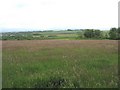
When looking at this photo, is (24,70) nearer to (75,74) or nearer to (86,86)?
(75,74)

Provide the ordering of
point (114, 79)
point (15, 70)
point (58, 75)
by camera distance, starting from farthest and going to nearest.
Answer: point (15, 70)
point (58, 75)
point (114, 79)

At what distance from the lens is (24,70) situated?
415 inches

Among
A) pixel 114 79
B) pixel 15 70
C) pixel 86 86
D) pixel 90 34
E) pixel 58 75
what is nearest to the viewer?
pixel 86 86

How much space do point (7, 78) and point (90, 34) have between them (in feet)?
277

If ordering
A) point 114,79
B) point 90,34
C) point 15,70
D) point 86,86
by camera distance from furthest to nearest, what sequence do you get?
point 90,34, point 15,70, point 114,79, point 86,86

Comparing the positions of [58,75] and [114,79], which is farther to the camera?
[58,75]

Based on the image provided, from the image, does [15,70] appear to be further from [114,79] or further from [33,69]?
[114,79]

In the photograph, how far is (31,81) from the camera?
840 centimetres

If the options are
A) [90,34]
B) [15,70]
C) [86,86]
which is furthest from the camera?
[90,34]

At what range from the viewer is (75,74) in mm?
9188

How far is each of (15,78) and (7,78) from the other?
0.29 m

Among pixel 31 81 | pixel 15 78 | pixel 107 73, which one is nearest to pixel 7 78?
pixel 15 78

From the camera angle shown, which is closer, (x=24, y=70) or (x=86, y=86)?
(x=86, y=86)

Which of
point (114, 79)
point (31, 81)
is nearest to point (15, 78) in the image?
point (31, 81)
